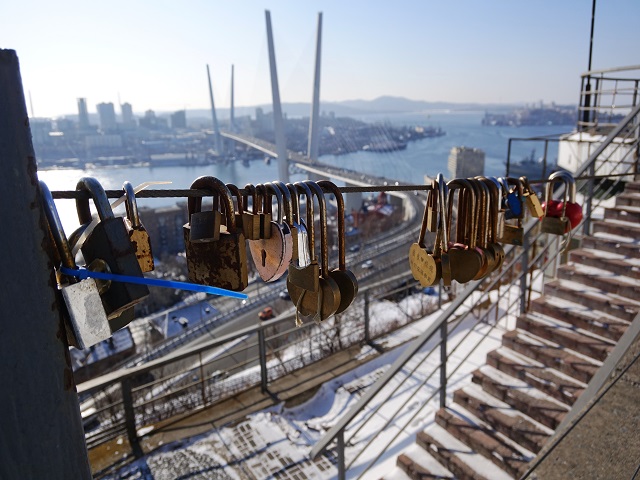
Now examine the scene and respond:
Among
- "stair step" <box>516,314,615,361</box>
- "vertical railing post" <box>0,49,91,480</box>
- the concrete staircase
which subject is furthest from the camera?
"stair step" <box>516,314,615,361</box>

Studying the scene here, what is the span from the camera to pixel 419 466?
312 centimetres

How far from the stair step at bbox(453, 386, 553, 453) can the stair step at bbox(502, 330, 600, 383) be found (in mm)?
477

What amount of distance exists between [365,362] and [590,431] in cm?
284

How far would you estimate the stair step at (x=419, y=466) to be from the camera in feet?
9.99

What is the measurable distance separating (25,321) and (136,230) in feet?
1.08

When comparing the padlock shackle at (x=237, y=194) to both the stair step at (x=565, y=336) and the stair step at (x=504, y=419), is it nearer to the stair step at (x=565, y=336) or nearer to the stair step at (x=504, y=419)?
the stair step at (x=504, y=419)

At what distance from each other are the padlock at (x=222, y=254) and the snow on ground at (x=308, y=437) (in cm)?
212

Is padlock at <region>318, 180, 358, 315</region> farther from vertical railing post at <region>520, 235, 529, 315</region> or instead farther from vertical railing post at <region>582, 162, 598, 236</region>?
vertical railing post at <region>582, 162, 598, 236</region>

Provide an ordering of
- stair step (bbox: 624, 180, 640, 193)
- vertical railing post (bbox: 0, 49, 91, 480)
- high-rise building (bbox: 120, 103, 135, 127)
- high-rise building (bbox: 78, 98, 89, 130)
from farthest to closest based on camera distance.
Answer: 1. high-rise building (bbox: 120, 103, 135, 127)
2. high-rise building (bbox: 78, 98, 89, 130)
3. stair step (bbox: 624, 180, 640, 193)
4. vertical railing post (bbox: 0, 49, 91, 480)

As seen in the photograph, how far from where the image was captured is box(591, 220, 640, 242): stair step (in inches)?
161

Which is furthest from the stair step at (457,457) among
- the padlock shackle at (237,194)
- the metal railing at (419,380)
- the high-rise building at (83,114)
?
the high-rise building at (83,114)

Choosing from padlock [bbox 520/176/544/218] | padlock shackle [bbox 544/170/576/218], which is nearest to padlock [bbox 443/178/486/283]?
padlock [bbox 520/176/544/218]

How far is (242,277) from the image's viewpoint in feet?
3.32

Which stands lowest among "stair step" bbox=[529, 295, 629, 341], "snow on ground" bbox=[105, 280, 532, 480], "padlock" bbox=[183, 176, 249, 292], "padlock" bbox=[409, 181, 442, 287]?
"snow on ground" bbox=[105, 280, 532, 480]
